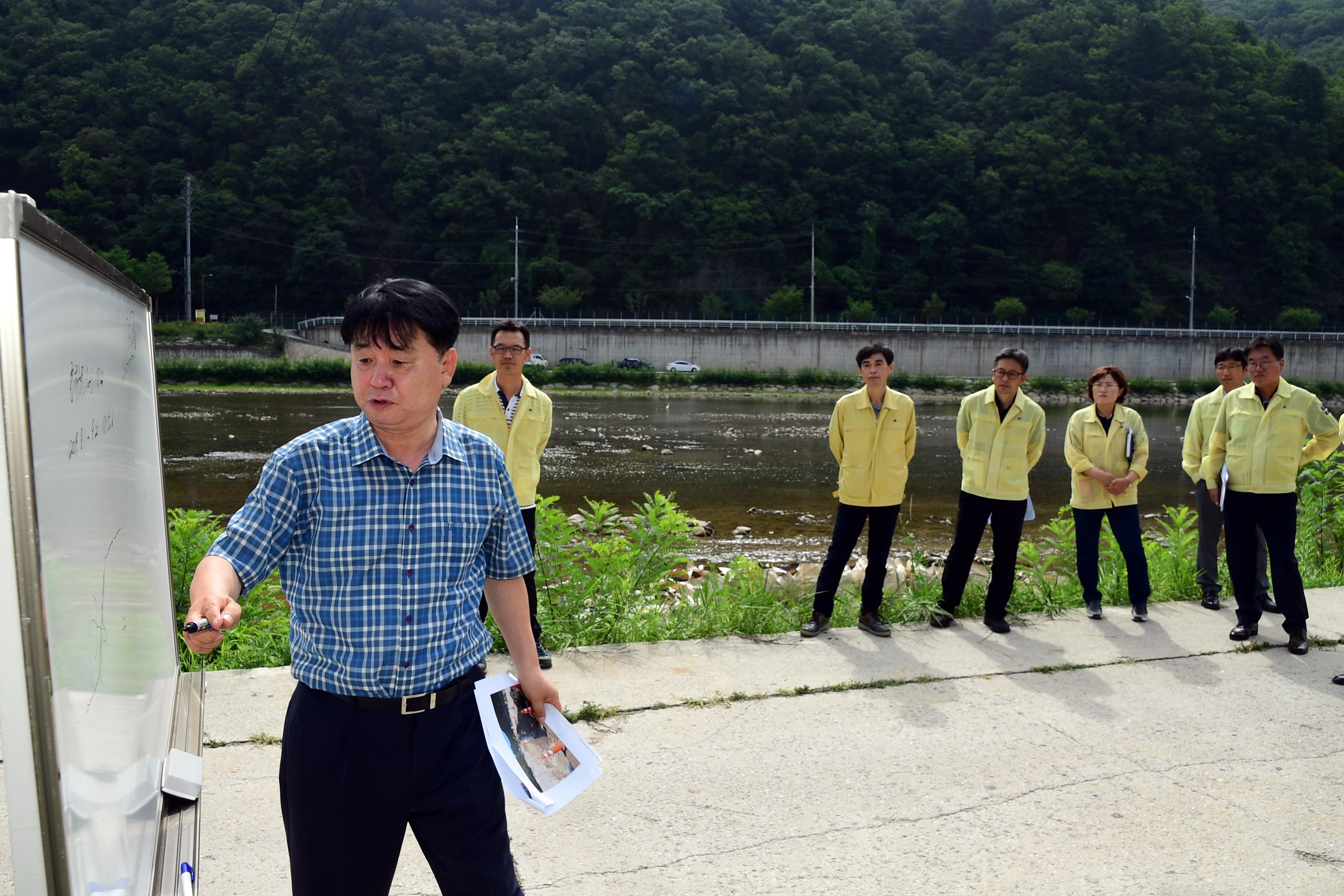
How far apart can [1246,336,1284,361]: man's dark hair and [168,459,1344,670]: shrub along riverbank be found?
1936 millimetres

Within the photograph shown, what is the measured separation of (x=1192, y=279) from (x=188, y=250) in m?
71.5

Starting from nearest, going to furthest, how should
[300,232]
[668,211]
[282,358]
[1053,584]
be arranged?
1. [1053,584]
2. [282,358]
3. [300,232]
4. [668,211]

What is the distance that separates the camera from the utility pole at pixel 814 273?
232ft

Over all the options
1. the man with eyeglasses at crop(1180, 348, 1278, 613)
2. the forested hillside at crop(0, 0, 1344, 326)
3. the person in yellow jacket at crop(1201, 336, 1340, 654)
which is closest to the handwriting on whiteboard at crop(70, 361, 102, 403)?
the person in yellow jacket at crop(1201, 336, 1340, 654)

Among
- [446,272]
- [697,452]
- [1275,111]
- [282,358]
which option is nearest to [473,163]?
[446,272]

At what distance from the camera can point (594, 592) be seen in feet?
18.9

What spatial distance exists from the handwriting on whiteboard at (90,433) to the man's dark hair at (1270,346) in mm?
5962

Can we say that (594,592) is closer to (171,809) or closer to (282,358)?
(171,809)

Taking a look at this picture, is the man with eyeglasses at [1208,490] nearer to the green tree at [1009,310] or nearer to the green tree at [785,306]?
the green tree at [785,306]

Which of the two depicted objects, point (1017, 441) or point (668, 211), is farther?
point (668, 211)

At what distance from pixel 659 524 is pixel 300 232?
2883 inches

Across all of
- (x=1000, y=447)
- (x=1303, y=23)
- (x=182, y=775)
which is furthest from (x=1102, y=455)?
(x=1303, y=23)

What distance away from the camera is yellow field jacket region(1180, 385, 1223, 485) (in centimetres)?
735

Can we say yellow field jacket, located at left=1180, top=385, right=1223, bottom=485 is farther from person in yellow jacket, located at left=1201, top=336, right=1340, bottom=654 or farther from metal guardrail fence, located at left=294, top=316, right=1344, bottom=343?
metal guardrail fence, located at left=294, top=316, right=1344, bottom=343
